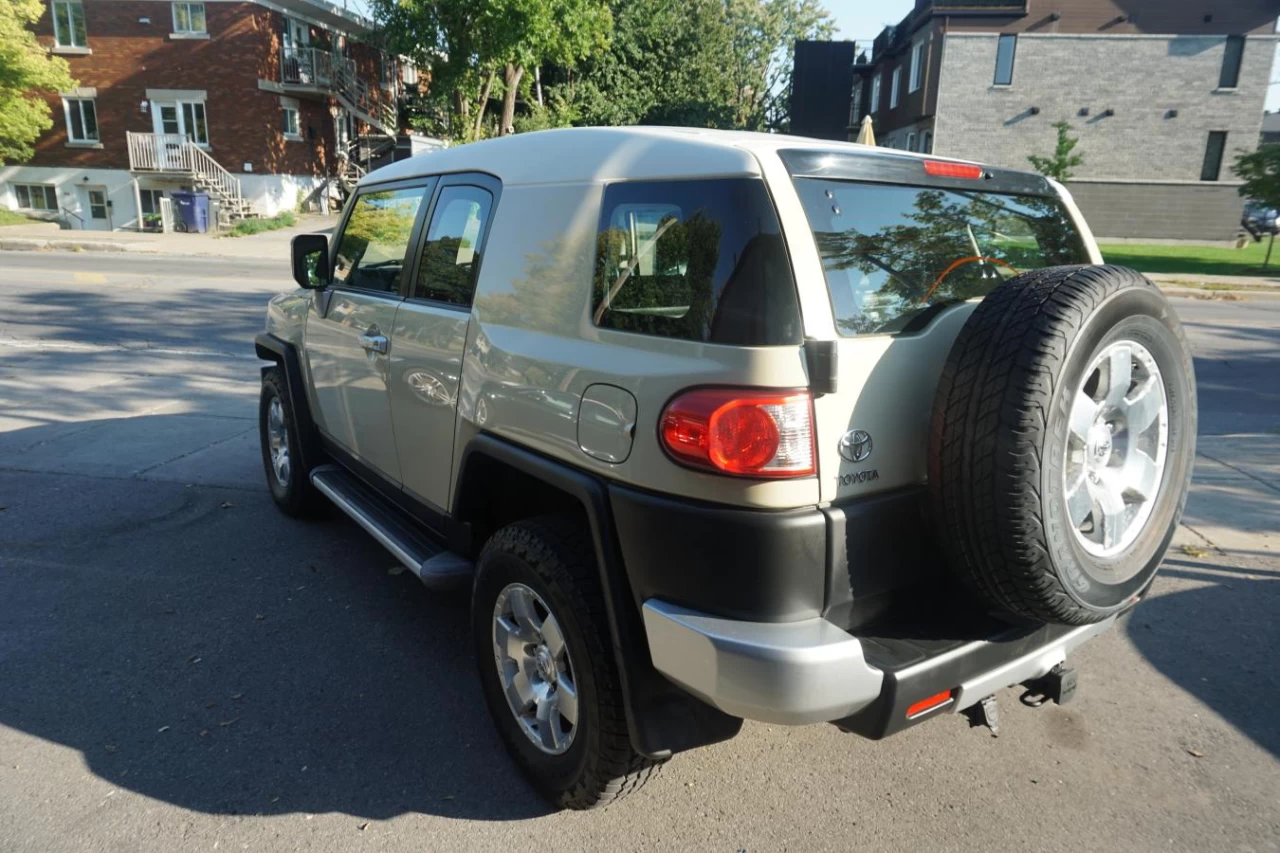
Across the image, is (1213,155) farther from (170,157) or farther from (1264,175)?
(170,157)

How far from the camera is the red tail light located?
2.07m

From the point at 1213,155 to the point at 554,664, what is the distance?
35.8 metres

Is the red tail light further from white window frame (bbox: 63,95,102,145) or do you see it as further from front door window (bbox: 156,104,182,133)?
white window frame (bbox: 63,95,102,145)

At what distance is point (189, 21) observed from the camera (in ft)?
94.2

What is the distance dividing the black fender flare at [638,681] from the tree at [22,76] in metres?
30.2

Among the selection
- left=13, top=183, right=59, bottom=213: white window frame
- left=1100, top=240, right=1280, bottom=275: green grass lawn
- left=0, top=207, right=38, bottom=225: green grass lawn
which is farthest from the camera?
left=13, top=183, right=59, bottom=213: white window frame

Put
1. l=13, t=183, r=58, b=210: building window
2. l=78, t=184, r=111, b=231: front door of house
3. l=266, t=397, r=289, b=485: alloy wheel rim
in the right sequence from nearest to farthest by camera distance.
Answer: l=266, t=397, r=289, b=485: alloy wheel rim → l=78, t=184, r=111, b=231: front door of house → l=13, t=183, r=58, b=210: building window

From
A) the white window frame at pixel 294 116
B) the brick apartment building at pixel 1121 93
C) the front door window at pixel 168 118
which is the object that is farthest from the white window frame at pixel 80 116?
the brick apartment building at pixel 1121 93

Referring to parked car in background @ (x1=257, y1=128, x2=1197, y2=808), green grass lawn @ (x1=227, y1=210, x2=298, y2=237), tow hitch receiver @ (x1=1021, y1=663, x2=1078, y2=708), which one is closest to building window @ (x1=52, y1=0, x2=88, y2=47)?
green grass lawn @ (x1=227, y1=210, x2=298, y2=237)

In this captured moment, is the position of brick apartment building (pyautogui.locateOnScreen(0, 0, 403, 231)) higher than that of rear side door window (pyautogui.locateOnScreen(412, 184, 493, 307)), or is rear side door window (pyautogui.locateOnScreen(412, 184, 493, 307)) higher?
brick apartment building (pyautogui.locateOnScreen(0, 0, 403, 231))

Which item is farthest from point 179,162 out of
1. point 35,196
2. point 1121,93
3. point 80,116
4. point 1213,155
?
point 1213,155

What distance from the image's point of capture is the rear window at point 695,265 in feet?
6.95

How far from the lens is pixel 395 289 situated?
142 inches

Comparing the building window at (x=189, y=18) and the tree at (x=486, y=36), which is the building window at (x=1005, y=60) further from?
the building window at (x=189, y=18)
